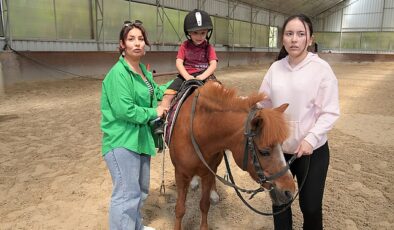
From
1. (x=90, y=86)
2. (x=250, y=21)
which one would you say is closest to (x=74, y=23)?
(x=90, y=86)

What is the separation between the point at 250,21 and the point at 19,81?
17.8 m

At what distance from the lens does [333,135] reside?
5012 mm

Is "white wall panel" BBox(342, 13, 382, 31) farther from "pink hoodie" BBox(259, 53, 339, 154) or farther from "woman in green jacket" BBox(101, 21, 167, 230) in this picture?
"woman in green jacket" BBox(101, 21, 167, 230)

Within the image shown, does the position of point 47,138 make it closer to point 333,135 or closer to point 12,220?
point 12,220

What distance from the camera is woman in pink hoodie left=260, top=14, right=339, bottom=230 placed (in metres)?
1.60

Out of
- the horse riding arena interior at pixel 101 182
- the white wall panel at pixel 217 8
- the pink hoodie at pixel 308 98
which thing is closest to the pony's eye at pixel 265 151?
the pink hoodie at pixel 308 98

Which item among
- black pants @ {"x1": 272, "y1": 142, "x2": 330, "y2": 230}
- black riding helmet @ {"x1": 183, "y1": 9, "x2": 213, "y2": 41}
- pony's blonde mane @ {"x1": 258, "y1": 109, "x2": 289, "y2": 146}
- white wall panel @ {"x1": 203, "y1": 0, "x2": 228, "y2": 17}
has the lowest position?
black pants @ {"x1": 272, "y1": 142, "x2": 330, "y2": 230}

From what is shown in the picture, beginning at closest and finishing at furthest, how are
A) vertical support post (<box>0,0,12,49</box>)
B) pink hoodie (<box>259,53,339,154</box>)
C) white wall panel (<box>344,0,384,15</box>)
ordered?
pink hoodie (<box>259,53,339,154</box>)
vertical support post (<box>0,0,12,49</box>)
white wall panel (<box>344,0,384,15</box>)

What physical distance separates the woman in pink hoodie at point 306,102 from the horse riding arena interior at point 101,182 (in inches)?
35.0

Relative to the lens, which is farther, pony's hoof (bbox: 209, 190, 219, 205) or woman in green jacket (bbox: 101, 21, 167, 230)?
pony's hoof (bbox: 209, 190, 219, 205)

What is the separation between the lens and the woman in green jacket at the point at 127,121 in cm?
166

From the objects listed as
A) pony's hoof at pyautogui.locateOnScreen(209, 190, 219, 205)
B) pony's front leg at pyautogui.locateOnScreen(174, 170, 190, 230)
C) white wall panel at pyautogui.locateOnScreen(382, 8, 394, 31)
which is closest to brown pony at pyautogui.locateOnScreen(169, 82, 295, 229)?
pony's front leg at pyautogui.locateOnScreen(174, 170, 190, 230)

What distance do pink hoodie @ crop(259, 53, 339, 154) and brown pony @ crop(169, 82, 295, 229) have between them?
168 millimetres

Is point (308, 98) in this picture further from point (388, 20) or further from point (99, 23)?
Result: point (388, 20)
